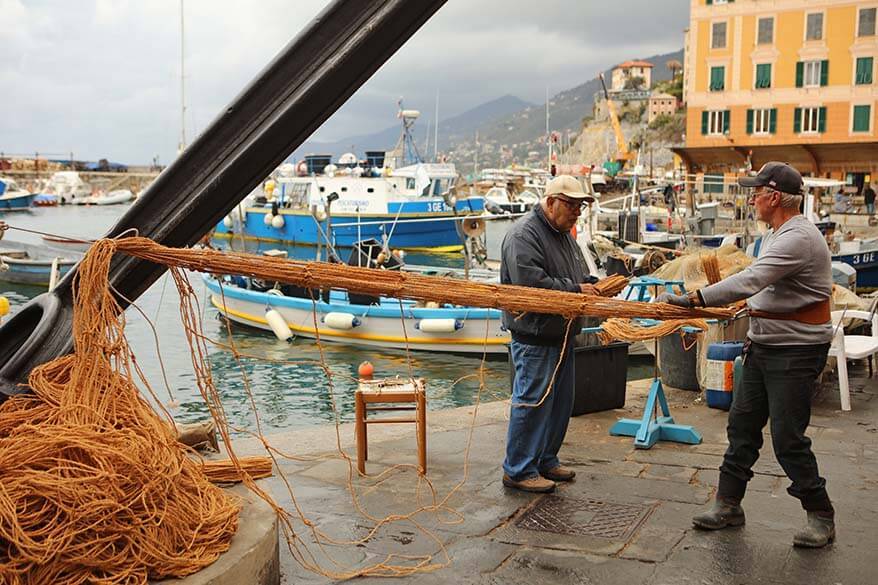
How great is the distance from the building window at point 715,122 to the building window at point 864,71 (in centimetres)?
677

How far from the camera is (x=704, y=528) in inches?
197

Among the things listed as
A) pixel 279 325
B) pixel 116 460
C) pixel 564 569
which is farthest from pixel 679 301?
pixel 279 325

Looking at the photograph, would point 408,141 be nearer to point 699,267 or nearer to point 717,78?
point 717,78

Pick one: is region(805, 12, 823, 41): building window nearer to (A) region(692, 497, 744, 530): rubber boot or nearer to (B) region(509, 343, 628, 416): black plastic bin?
(B) region(509, 343, 628, 416): black plastic bin

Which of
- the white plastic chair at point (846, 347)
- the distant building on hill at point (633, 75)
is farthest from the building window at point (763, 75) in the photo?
the distant building on hill at point (633, 75)

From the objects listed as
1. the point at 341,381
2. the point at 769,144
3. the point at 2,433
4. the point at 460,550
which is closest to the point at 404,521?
the point at 460,550

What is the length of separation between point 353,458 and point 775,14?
157 feet

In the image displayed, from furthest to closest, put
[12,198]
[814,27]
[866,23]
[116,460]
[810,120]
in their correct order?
1. [12,198]
2. [810,120]
3. [814,27]
4. [866,23]
5. [116,460]

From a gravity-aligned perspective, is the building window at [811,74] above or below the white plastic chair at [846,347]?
above

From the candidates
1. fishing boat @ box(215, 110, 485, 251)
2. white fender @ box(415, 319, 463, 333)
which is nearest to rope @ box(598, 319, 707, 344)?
white fender @ box(415, 319, 463, 333)

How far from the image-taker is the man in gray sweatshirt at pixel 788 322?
461cm

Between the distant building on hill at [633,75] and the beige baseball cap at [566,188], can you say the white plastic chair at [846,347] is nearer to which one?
the beige baseball cap at [566,188]

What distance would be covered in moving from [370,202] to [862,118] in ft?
86.2

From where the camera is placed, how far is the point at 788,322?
15.4ft
